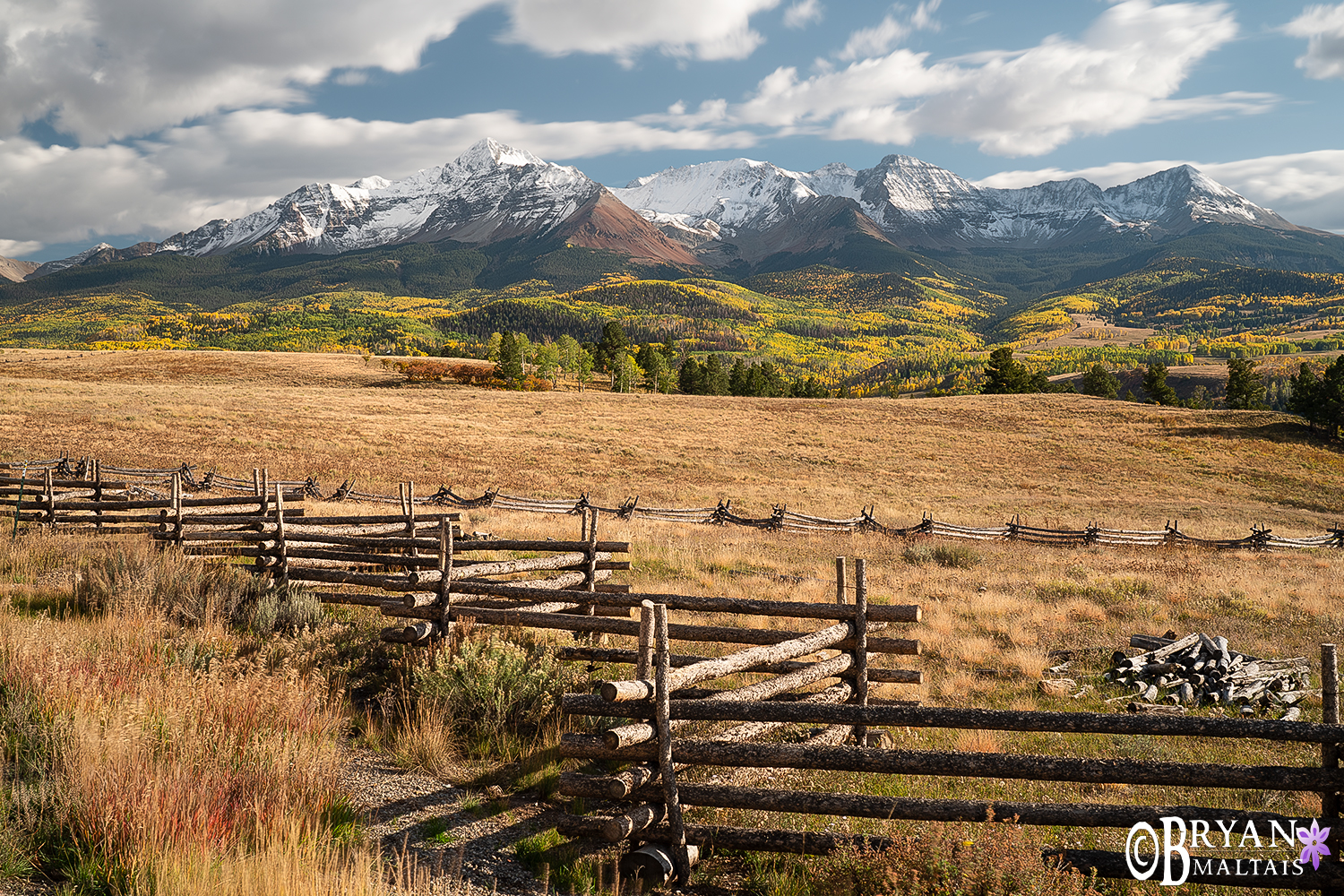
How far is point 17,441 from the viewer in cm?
3106

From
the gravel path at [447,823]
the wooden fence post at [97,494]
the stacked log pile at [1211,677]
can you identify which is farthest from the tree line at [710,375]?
the gravel path at [447,823]

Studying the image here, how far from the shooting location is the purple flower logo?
418 cm

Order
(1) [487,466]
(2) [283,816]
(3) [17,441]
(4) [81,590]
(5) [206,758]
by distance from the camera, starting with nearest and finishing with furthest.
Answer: (2) [283,816] < (5) [206,758] < (4) [81,590] < (3) [17,441] < (1) [487,466]

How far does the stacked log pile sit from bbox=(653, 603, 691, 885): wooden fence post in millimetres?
6494

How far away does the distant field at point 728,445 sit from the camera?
107ft

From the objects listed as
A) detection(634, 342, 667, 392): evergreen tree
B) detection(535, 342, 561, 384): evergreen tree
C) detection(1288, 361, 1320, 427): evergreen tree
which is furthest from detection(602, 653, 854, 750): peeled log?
detection(634, 342, 667, 392): evergreen tree

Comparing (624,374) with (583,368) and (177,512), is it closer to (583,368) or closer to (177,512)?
(583,368)

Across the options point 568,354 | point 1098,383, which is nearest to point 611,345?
point 568,354

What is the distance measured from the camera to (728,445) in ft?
153

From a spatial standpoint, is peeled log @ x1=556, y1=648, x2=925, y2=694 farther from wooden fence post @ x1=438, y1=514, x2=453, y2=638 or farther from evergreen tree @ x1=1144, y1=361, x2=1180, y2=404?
evergreen tree @ x1=1144, y1=361, x2=1180, y2=404

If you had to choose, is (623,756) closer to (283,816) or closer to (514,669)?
(283,816)

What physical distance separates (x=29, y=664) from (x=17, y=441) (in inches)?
1370

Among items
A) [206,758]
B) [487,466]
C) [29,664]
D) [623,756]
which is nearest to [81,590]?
[29,664]

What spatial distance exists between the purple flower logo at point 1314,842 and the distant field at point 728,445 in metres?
23.3
